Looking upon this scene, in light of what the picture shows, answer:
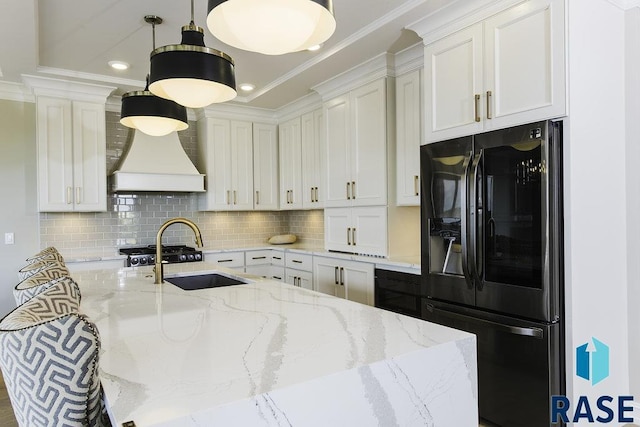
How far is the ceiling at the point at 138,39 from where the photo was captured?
108 inches

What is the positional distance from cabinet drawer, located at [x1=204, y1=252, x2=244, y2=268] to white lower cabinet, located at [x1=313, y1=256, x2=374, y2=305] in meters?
1.09

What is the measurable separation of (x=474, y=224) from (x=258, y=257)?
3167 mm

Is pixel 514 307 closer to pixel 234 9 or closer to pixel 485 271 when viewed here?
pixel 485 271

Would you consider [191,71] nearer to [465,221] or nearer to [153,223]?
[465,221]

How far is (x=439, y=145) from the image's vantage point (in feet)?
8.93

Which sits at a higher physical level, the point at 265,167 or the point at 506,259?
the point at 265,167

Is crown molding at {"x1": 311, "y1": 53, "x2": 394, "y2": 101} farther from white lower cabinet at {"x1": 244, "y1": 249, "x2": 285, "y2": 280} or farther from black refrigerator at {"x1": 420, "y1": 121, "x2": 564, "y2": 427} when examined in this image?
white lower cabinet at {"x1": 244, "y1": 249, "x2": 285, "y2": 280}

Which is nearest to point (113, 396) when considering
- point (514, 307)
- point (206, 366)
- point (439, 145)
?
point (206, 366)

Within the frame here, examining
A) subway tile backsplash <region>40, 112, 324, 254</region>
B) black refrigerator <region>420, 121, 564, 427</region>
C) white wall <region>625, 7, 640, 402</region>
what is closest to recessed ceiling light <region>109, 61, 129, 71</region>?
subway tile backsplash <region>40, 112, 324, 254</region>

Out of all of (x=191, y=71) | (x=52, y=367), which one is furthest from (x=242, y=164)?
(x=52, y=367)

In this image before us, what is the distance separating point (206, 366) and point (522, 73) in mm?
2167

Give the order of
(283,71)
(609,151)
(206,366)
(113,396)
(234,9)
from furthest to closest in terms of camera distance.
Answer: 1. (283,71)
2. (609,151)
3. (234,9)
4. (206,366)
5. (113,396)

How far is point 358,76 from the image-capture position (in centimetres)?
381
